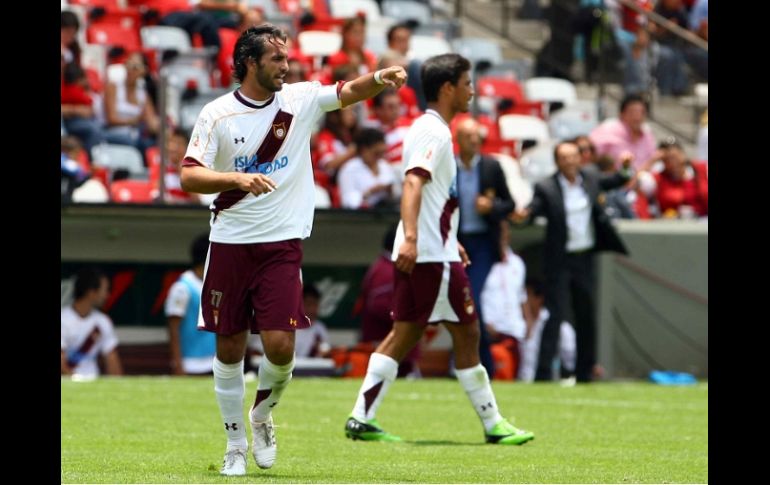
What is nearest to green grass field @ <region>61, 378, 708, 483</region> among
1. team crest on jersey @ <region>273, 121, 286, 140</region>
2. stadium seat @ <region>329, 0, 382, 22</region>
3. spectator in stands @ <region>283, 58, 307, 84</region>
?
team crest on jersey @ <region>273, 121, 286, 140</region>

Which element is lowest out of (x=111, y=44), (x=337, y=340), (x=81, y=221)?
(x=337, y=340)

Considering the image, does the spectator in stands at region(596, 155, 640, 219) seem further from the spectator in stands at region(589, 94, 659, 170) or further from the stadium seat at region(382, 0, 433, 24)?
the stadium seat at region(382, 0, 433, 24)

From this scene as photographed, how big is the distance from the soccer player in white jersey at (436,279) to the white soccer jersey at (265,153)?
1741 millimetres

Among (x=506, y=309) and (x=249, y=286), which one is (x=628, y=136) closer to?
(x=506, y=309)

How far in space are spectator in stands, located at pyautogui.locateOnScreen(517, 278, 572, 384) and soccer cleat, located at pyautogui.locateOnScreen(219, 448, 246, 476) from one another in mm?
9792

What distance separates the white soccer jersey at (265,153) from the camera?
8094mm

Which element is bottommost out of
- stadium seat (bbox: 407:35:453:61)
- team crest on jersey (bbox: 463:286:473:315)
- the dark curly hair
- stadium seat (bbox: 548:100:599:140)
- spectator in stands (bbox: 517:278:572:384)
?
spectator in stands (bbox: 517:278:572:384)

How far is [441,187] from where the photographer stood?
10.3 m

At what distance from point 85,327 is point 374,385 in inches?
276

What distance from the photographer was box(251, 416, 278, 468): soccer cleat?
8.18 metres
